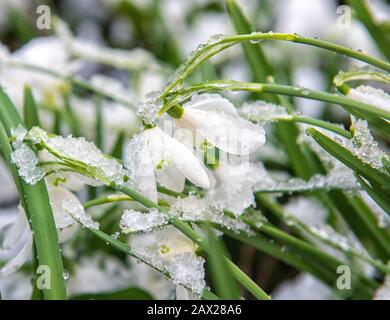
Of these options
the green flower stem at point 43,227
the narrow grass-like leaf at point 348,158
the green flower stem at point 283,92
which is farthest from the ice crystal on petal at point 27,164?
the narrow grass-like leaf at point 348,158

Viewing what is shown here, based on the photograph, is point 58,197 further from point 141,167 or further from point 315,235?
point 315,235

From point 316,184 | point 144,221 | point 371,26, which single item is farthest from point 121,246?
point 371,26

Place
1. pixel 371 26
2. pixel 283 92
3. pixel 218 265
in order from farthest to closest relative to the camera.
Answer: pixel 371 26
pixel 283 92
pixel 218 265

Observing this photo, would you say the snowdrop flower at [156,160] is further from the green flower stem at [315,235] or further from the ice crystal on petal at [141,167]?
the green flower stem at [315,235]

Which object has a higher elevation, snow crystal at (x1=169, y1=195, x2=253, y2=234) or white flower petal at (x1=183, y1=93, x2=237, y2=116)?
white flower petal at (x1=183, y1=93, x2=237, y2=116)

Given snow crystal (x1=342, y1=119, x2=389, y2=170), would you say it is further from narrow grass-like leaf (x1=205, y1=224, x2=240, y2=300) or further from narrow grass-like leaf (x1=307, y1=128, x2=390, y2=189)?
narrow grass-like leaf (x1=205, y1=224, x2=240, y2=300)

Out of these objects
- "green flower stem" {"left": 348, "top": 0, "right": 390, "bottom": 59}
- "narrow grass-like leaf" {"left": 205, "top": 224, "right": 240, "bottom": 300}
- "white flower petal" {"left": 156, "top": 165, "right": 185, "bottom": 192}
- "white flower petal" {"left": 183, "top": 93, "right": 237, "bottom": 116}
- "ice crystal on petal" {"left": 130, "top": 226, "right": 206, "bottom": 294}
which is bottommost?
"narrow grass-like leaf" {"left": 205, "top": 224, "right": 240, "bottom": 300}

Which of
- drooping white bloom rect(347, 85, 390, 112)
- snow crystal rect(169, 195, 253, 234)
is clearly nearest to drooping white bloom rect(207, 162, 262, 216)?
snow crystal rect(169, 195, 253, 234)

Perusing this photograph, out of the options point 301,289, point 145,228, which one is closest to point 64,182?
point 145,228
